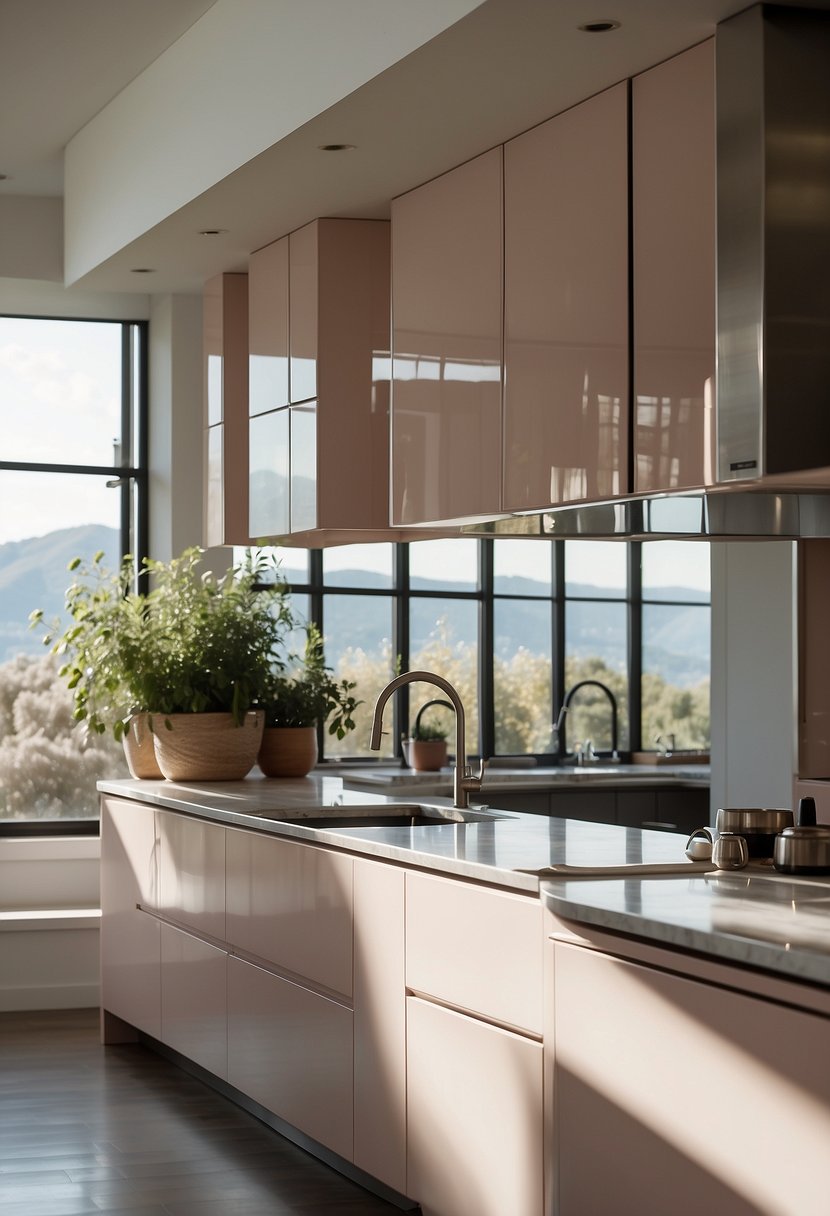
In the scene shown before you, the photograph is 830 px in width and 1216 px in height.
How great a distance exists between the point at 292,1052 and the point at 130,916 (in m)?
1.52

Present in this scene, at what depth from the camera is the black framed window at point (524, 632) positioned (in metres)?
7.59

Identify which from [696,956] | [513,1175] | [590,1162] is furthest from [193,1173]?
[696,956]

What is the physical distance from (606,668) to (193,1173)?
17.6ft

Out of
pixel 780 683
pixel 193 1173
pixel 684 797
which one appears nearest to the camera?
pixel 193 1173

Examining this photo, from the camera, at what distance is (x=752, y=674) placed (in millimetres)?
5648

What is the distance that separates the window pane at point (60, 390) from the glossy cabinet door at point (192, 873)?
213cm

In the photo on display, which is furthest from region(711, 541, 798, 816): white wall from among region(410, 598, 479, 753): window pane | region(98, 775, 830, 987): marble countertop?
region(410, 598, 479, 753): window pane

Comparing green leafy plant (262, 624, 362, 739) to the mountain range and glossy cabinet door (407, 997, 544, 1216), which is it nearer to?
the mountain range

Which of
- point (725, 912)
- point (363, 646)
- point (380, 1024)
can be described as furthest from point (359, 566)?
point (725, 912)

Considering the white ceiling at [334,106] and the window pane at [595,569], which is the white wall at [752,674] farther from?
the window pane at [595,569]

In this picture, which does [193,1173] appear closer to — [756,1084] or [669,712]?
[756,1084]

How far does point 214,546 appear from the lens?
→ 5.76 m

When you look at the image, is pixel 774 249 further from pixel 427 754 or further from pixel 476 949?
pixel 427 754

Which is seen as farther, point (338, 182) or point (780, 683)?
point (780, 683)
